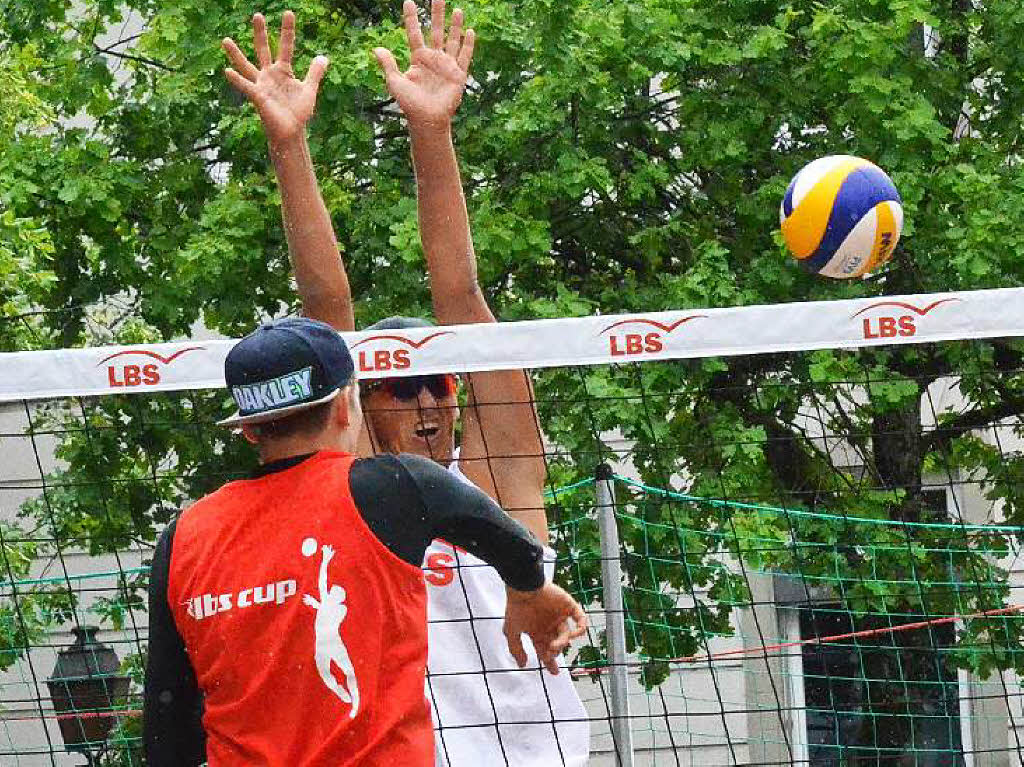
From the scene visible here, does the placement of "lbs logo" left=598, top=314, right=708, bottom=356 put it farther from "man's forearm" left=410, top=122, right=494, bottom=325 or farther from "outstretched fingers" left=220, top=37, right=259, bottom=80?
"outstretched fingers" left=220, top=37, right=259, bottom=80

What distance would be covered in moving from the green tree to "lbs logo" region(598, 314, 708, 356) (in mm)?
5131

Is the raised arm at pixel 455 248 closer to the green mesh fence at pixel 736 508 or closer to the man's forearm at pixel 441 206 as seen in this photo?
the man's forearm at pixel 441 206

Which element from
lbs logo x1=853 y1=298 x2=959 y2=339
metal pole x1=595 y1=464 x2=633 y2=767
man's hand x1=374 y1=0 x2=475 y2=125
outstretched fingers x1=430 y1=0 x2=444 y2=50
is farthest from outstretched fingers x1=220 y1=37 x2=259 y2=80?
metal pole x1=595 y1=464 x2=633 y2=767

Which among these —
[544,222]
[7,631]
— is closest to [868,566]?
[544,222]

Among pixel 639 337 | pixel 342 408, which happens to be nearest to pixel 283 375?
pixel 342 408

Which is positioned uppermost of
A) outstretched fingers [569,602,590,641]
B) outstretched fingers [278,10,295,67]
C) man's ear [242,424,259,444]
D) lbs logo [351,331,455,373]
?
outstretched fingers [278,10,295,67]

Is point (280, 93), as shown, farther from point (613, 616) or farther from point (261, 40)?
point (613, 616)

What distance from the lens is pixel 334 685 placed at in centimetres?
267

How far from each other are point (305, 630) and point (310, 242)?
1683 mm

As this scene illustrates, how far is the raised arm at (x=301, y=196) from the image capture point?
418cm

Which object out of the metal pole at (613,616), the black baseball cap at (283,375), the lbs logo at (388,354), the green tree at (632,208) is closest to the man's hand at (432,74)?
the lbs logo at (388,354)

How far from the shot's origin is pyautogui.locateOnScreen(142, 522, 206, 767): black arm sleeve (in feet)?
9.29

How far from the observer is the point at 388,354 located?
474cm

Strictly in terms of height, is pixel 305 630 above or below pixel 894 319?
below
